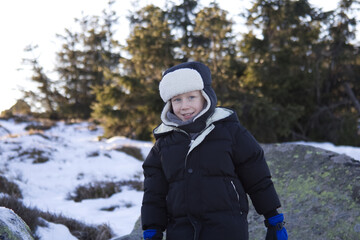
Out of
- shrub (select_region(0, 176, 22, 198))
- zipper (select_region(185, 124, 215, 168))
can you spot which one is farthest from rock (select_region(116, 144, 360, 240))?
shrub (select_region(0, 176, 22, 198))

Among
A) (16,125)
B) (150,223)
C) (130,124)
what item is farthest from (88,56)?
(150,223)

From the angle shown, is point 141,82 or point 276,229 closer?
point 276,229

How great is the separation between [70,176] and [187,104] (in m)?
7.47

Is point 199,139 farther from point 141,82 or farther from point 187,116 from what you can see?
point 141,82

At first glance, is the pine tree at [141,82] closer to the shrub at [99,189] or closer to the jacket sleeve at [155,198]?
the shrub at [99,189]

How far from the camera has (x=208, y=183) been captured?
2127 mm

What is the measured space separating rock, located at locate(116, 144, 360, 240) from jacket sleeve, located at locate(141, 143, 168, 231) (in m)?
1.13

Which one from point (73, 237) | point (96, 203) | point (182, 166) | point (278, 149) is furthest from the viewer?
point (96, 203)

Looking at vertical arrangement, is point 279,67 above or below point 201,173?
above

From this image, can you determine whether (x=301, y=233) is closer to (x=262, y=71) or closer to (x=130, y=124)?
(x=262, y=71)

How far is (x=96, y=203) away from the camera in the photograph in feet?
20.9

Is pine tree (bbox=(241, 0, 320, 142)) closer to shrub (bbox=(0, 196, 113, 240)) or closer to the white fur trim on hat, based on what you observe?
shrub (bbox=(0, 196, 113, 240))

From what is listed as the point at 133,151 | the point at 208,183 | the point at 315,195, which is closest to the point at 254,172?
the point at 208,183

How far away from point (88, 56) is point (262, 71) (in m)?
16.8
